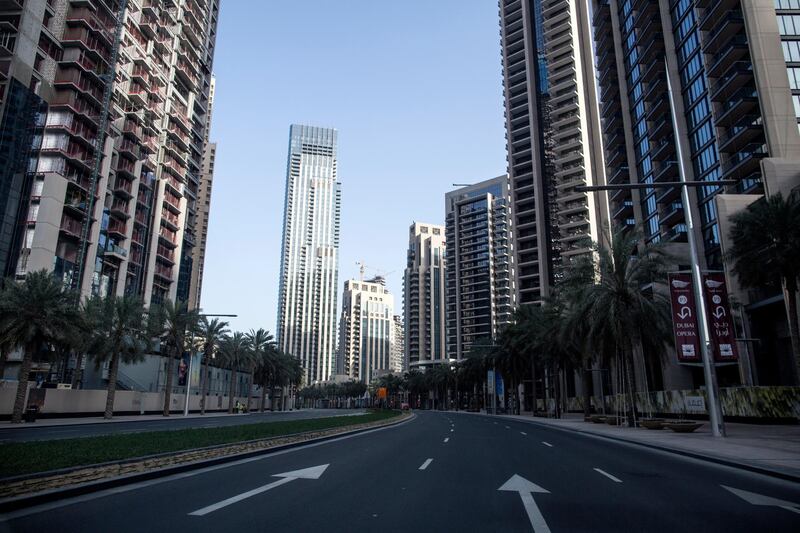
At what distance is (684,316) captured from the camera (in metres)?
25.0

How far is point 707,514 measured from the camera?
782 cm

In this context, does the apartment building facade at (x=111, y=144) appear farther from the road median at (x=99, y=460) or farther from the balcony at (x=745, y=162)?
the balcony at (x=745, y=162)

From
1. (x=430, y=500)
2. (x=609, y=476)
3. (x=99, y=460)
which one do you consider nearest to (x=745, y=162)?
(x=609, y=476)

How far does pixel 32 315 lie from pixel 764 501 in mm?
37443

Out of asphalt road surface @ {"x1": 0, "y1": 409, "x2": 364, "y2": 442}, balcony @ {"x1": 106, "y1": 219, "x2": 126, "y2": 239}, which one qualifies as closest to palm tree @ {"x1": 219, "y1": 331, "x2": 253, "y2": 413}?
balcony @ {"x1": 106, "y1": 219, "x2": 126, "y2": 239}

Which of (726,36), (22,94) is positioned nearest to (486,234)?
(726,36)

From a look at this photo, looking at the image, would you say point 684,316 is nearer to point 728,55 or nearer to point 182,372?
point 728,55

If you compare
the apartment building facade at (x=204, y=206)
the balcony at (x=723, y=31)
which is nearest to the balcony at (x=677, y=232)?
the balcony at (x=723, y=31)

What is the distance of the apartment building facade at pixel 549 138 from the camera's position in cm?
10181

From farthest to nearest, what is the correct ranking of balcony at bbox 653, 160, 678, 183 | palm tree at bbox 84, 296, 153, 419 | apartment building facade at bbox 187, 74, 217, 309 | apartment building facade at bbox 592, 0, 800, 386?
apartment building facade at bbox 187, 74, 217, 309 → balcony at bbox 653, 160, 678, 183 → apartment building facade at bbox 592, 0, 800, 386 → palm tree at bbox 84, 296, 153, 419

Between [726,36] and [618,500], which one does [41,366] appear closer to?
[618,500]

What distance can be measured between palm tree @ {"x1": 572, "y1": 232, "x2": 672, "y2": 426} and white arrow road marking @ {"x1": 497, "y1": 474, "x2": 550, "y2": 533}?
25559 millimetres

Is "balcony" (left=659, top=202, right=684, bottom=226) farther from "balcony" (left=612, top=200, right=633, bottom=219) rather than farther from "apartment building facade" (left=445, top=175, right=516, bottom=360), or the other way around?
"apartment building facade" (left=445, top=175, right=516, bottom=360)

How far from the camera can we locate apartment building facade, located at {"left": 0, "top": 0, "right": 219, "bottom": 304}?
5928 centimetres
